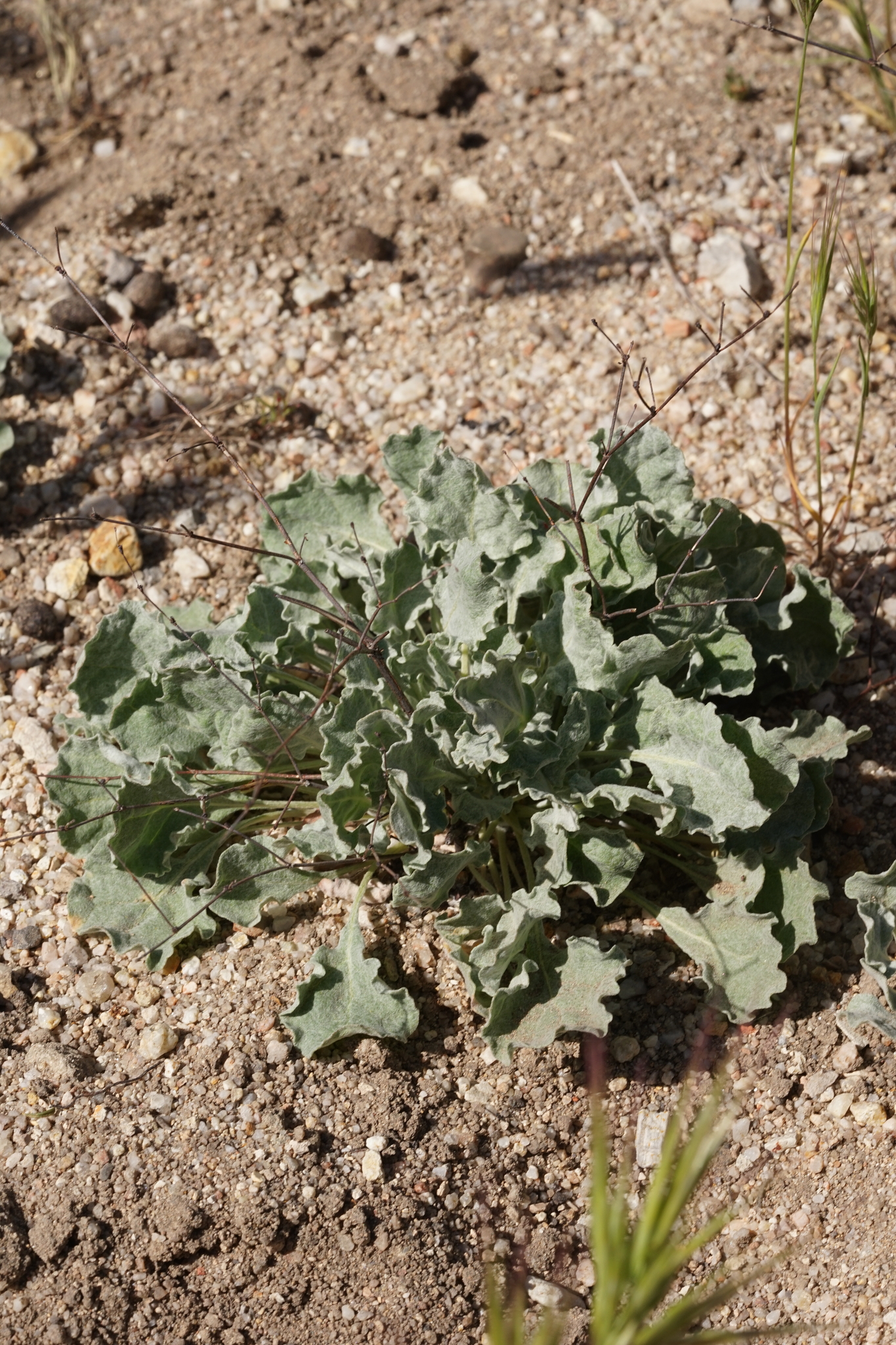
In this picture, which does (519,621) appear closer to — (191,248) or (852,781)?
(852,781)

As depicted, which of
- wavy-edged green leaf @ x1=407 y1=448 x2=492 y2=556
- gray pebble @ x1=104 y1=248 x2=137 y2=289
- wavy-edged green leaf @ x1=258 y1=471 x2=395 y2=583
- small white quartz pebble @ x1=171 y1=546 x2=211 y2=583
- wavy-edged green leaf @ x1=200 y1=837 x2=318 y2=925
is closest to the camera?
wavy-edged green leaf @ x1=200 y1=837 x2=318 y2=925

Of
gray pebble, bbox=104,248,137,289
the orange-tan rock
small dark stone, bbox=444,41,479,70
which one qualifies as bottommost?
the orange-tan rock

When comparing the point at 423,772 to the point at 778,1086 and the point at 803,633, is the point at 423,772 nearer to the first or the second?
the point at 778,1086

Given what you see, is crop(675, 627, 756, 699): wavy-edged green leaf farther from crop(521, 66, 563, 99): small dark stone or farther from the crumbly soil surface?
crop(521, 66, 563, 99): small dark stone

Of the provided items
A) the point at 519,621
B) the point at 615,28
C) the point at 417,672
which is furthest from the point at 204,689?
the point at 615,28

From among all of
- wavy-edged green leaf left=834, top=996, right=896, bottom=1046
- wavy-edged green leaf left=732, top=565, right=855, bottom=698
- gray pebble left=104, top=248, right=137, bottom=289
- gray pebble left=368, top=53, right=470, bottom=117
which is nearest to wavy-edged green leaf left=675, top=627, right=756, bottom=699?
wavy-edged green leaf left=732, top=565, right=855, bottom=698

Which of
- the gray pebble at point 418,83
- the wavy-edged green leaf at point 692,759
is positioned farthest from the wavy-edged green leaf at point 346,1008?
the gray pebble at point 418,83

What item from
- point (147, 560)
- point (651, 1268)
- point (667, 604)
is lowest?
point (147, 560)

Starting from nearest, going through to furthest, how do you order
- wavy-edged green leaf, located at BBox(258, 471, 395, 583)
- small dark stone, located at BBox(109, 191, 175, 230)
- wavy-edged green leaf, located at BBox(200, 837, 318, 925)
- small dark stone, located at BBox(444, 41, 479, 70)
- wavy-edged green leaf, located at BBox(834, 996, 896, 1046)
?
1. wavy-edged green leaf, located at BBox(834, 996, 896, 1046)
2. wavy-edged green leaf, located at BBox(200, 837, 318, 925)
3. wavy-edged green leaf, located at BBox(258, 471, 395, 583)
4. small dark stone, located at BBox(109, 191, 175, 230)
5. small dark stone, located at BBox(444, 41, 479, 70)

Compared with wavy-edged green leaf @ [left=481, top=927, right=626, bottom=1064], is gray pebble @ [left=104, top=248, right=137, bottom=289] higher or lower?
higher
